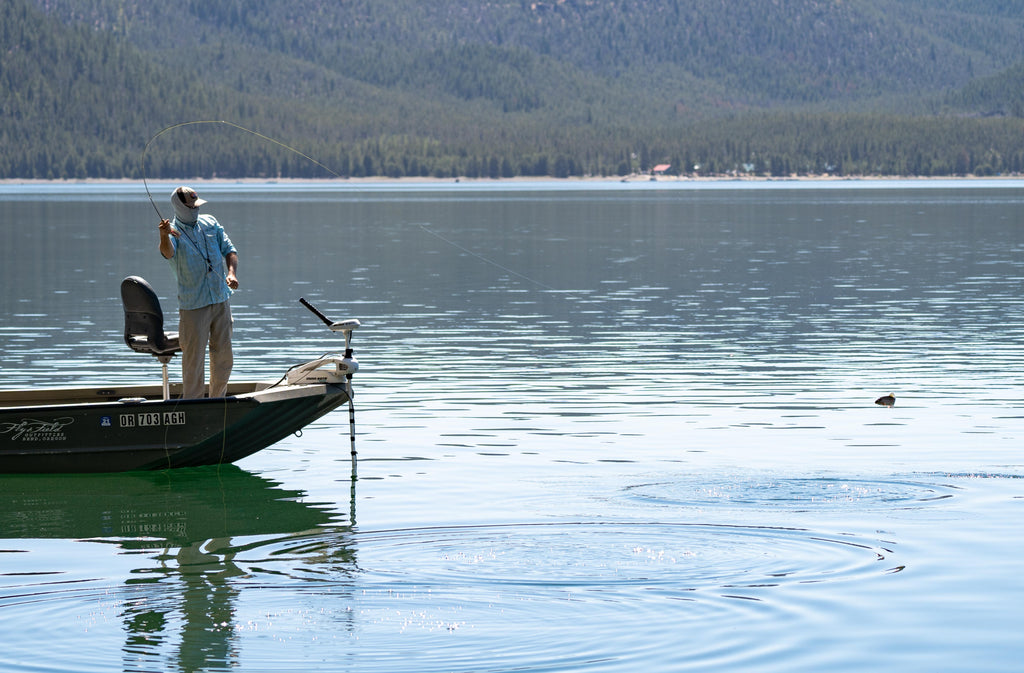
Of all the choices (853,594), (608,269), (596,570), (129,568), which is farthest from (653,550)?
(608,269)

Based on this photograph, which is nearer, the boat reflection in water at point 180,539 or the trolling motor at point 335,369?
the boat reflection in water at point 180,539

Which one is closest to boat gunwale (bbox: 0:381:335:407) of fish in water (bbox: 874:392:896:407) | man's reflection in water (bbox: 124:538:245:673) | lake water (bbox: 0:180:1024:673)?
lake water (bbox: 0:180:1024:673)

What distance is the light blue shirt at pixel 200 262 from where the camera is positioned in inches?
671

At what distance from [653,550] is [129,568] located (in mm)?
3964

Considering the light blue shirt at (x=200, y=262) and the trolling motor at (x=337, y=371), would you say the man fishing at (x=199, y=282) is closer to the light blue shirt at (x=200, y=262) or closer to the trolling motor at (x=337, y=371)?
the light blue shirt at (x=200, y=262)

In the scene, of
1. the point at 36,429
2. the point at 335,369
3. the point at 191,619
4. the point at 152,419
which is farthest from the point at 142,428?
the point at 191,619

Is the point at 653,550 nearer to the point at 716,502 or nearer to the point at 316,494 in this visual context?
the point at 716,502

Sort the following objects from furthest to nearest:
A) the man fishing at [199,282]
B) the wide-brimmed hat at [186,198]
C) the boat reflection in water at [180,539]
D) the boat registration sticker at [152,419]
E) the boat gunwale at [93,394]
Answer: the boat gunwale at [93,394] → the boat registration sticker at [152,419] → the man fishing at [199,282] → the wide-brimmed hat at [186,198] → the boat reflection in water at [180,539]

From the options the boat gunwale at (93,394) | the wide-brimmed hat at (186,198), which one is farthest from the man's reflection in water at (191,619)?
the boat gunwale at (93,394)

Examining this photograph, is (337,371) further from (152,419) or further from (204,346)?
(152,419)

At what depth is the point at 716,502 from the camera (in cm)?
1566

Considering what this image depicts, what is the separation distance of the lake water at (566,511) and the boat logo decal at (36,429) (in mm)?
501

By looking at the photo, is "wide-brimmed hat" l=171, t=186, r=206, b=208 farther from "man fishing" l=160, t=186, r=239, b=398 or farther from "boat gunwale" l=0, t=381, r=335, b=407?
"boat gunwale" l=0, t=381, r=335, b=407

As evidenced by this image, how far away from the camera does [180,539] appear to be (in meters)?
14.7
